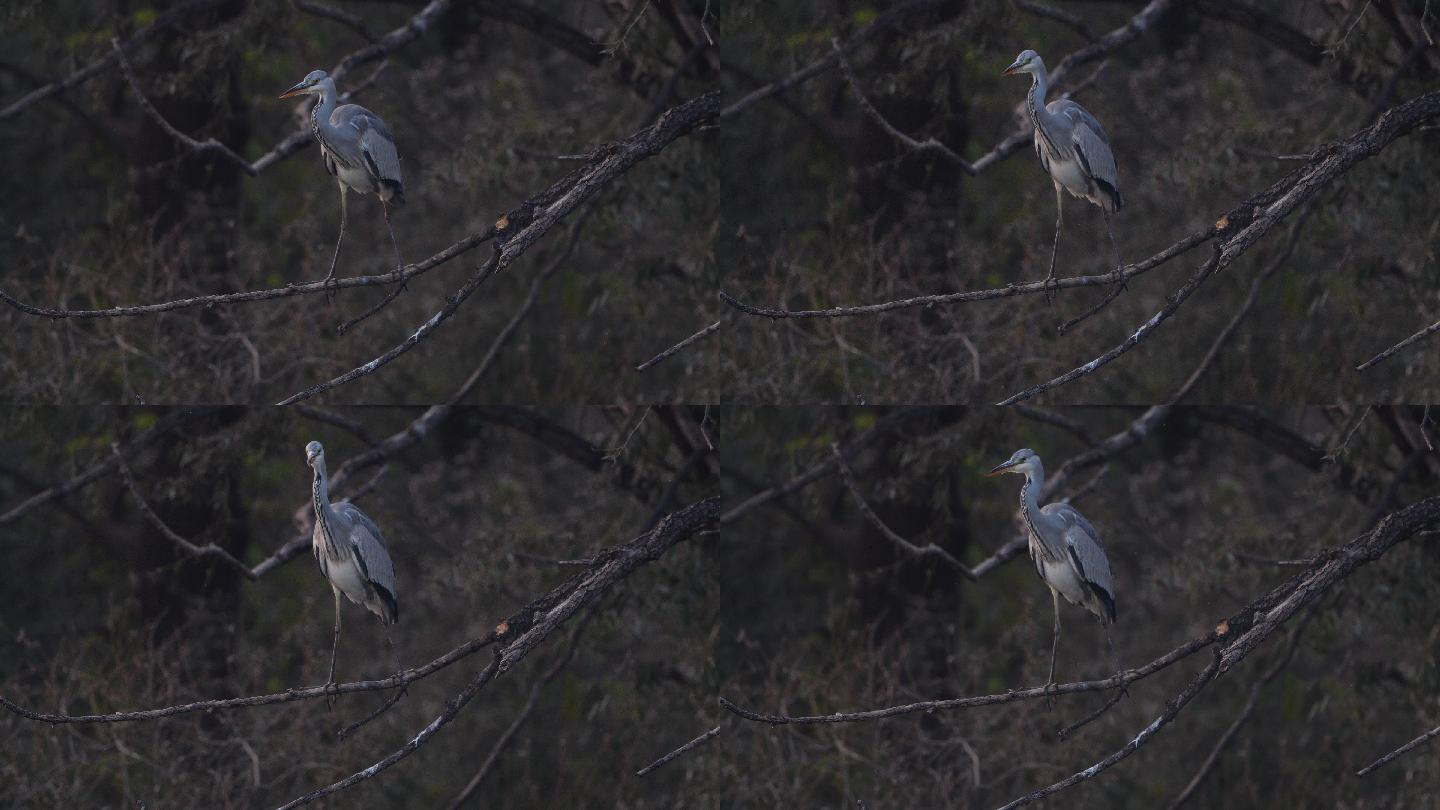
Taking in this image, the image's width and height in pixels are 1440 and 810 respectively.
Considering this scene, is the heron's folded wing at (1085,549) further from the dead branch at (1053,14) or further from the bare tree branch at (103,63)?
the bare tree branch at (103,63)

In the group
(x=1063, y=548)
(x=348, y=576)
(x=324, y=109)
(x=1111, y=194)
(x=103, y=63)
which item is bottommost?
(x=1063, y=548)

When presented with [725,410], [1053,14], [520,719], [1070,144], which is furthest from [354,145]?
[1053,14]

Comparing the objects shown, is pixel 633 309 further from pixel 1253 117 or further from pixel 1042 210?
pixel 1253 117

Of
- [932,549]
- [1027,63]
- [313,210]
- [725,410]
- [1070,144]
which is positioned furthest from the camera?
[313,210]

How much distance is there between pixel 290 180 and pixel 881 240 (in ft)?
9.96

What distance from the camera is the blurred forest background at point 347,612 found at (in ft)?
25.2

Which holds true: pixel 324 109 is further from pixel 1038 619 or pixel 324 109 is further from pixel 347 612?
pixel 1038 619

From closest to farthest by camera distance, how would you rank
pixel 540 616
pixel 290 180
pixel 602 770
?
pixel 540 616
pixel 602 770
pixel 290 180

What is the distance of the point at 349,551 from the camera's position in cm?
690

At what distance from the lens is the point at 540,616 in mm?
7035

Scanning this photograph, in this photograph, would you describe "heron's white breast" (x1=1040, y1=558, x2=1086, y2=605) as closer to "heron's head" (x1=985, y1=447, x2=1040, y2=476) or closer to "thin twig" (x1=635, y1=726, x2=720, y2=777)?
"heron's head" (x1=985, y1=447, x2=1040, y2=476)

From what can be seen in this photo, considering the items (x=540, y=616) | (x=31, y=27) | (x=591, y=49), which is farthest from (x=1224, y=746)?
(x=31, y=27)

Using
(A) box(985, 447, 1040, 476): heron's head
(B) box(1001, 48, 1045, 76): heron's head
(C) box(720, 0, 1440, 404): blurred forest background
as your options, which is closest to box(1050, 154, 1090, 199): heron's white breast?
(B) box(1001, 48, 1045, 76): heron's head

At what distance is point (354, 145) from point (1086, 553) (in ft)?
10.2
